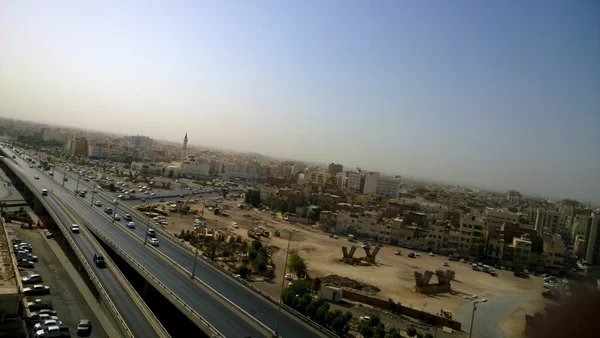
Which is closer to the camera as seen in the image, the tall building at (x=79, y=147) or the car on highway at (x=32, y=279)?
the car on highway at (x=32, y=279)

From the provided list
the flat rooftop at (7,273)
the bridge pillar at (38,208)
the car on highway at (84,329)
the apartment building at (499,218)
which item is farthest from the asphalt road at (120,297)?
the apartment building at (499,218)

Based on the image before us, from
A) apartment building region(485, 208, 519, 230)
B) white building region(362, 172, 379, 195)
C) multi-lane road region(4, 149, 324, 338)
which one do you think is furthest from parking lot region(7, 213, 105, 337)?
white building region(362, 172, 379, 195)

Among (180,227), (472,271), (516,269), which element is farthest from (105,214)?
(516,269)

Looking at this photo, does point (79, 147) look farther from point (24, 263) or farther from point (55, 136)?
point (24, 263)

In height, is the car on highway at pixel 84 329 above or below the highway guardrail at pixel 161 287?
below

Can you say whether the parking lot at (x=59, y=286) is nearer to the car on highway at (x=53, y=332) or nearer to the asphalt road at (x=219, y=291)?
the car on highway at (x=53, y=332)

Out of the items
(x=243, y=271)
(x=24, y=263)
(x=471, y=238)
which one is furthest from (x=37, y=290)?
(x=471, y=238)

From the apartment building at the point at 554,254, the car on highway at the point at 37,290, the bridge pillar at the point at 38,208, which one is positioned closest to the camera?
the car on highway at the point at 37,290

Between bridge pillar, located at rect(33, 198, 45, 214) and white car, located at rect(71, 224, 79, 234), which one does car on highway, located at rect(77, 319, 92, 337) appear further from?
bridge pillar, located at rect(33, 198, 45, 214)
